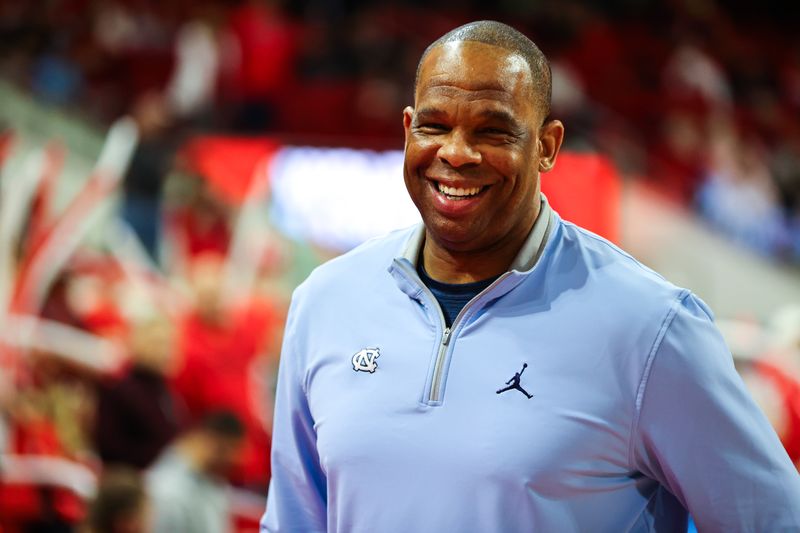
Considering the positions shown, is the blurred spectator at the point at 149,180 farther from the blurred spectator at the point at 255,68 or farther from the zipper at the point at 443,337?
the zipper at the point at 443,337

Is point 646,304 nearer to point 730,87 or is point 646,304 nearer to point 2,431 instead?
point 2,431

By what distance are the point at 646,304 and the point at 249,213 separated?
19.5 feet

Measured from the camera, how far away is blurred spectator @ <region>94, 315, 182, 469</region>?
5.26 metres

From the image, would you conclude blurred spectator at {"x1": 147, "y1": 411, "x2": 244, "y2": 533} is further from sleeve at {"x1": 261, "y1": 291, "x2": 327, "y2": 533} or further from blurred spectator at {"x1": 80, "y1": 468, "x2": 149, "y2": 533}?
sleeve at {"x1": 261, "y1": 291, "x2": 327, "y2": 533}

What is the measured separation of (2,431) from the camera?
6.14m

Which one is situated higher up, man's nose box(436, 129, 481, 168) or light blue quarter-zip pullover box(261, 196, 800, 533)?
man's nose box(436, 129, 481, 168)

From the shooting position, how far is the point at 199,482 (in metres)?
4.87

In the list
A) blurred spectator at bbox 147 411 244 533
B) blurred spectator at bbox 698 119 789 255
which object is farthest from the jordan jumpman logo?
blurred spectator at bbox 698 119 789 255

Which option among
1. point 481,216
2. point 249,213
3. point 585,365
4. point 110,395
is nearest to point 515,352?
point 585,365

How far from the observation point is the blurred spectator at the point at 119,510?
4.47 m

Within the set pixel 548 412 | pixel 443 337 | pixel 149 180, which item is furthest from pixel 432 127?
pixel 149 180

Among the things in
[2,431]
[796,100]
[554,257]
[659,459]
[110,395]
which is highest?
[796,100]

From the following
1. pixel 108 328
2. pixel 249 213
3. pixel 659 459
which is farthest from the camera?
pixel 249 213

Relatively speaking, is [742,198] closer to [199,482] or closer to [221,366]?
[221,366]
